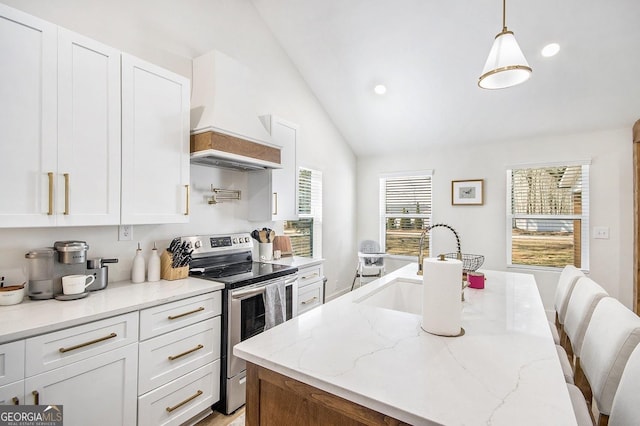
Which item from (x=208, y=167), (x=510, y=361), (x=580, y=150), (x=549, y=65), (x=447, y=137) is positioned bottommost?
(x=510, y=361)

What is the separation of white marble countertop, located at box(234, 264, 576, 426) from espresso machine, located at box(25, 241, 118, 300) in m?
1.37

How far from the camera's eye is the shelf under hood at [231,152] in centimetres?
234

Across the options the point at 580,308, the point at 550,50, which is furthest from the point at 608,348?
the point at 550,50

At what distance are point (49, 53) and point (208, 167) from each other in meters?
1.35

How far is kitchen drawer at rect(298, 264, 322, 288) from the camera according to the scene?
9.78 ft

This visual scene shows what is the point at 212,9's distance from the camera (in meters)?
2.91

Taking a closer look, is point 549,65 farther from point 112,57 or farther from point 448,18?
point 112,57

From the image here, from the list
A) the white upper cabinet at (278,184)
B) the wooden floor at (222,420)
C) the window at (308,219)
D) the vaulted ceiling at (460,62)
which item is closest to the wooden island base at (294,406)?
the wooden floor at (222,420)

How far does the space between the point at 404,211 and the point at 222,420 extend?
384 cm

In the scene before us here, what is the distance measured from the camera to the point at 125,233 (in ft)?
7.38

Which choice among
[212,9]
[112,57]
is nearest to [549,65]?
[212,9]

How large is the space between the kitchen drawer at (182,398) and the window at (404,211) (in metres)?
3.59

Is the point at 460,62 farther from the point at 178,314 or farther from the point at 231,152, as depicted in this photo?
the point at 178,314

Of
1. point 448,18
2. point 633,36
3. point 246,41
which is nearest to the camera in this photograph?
point 633,36
